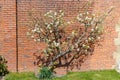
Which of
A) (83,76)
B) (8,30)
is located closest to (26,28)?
(8,30)

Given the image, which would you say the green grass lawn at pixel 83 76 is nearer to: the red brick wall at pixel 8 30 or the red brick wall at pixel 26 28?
the red brick wall at pixel 26 28

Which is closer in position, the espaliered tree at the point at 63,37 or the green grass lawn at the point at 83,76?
the green grass lawn at the point at 83,76

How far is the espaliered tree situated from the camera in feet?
33.1

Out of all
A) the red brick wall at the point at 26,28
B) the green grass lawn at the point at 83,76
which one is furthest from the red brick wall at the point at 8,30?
the green grass lawn at the point at 83,76

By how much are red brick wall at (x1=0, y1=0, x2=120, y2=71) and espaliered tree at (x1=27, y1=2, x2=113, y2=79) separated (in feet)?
0.69

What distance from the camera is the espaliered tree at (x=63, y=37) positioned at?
33.1ft

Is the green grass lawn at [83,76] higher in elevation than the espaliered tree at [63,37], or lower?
lower

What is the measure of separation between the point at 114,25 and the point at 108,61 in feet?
3.81

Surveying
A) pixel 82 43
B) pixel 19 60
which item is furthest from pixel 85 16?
pixel 19 60

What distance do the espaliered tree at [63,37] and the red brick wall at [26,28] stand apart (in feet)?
0.69

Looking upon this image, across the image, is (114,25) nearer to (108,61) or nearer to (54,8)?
(108,61)

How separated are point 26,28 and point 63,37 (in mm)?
1164

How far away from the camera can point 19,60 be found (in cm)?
1030

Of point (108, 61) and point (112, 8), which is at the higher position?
point (112, 8)
